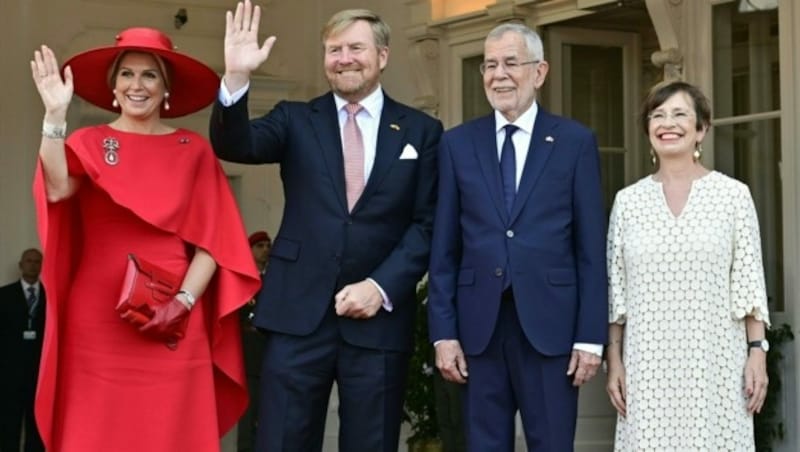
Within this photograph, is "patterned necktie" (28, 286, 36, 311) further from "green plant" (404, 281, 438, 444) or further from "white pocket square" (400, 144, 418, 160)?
"white pocket square" (400, 144, 418, 160)

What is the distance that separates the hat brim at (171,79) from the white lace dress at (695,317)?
1303 millimetres

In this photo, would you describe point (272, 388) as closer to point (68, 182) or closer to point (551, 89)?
point (68, 182)

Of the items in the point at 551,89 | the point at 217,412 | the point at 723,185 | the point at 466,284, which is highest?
the point at 551,89

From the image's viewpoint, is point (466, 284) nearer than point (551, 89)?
Yes

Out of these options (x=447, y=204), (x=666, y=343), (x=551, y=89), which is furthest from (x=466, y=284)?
(x=551, y=89)

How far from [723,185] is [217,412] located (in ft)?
5.17

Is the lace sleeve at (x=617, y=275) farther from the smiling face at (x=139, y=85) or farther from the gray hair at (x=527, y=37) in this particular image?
the smiling face at (x=139, y=85)

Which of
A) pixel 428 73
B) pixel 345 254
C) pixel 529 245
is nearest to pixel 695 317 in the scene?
pixel 529 245

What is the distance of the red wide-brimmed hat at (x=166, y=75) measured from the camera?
435 centimetres

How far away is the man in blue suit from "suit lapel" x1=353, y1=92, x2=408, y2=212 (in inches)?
6.1

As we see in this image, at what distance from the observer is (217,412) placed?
4.52m

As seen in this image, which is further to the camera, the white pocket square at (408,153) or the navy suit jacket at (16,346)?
the navy suit jacket at (16,346)

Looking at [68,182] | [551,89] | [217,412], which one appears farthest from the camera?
[551,89]

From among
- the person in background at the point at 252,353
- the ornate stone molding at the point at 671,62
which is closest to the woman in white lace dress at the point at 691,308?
the ornate stone molding at the point at 671,62
